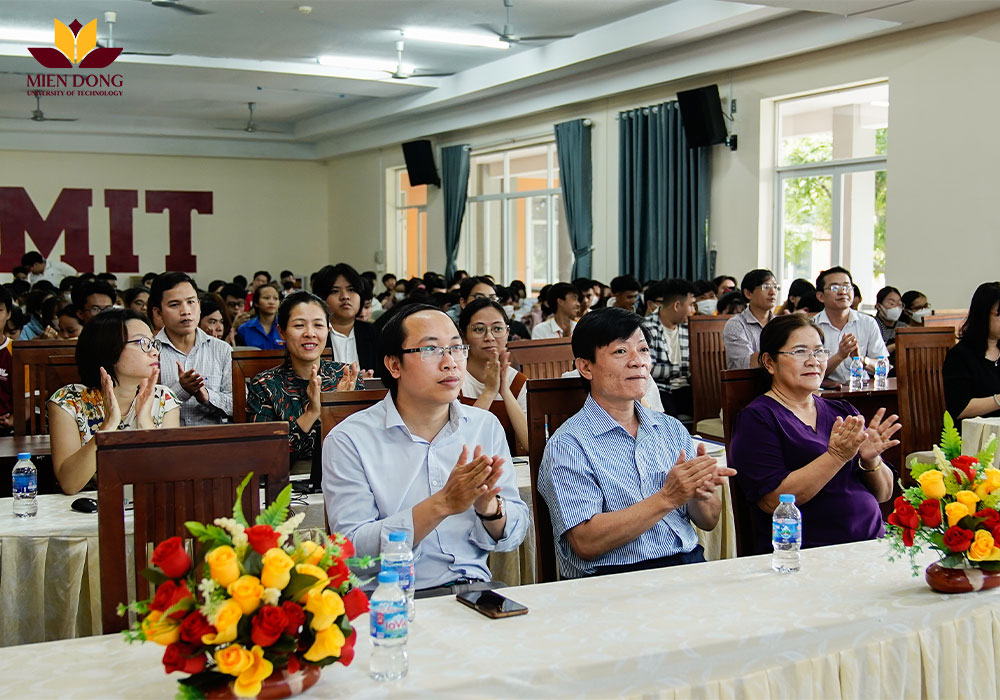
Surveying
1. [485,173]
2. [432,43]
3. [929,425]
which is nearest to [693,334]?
[929,425]

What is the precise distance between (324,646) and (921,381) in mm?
3773

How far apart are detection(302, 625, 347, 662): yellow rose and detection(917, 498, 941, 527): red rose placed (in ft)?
3.94

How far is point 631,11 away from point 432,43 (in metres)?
2.27

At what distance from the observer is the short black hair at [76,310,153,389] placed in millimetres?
3223

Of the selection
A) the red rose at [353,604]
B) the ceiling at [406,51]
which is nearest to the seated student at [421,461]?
the red rose at [353,604]

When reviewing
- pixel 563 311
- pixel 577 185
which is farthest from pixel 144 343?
pixel 577 185

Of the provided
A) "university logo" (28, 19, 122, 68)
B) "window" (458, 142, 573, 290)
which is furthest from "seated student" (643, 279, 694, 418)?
"university logo" (28, 19, 122, 68)

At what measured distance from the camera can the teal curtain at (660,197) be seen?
32.8ft

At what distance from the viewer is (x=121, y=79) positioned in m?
12.3

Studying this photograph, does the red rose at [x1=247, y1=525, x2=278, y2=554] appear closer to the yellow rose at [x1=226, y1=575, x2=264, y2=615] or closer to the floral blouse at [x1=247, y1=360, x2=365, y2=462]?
Result: the yellow rose at [x1=226, y1=575, x2=264, y2=615]

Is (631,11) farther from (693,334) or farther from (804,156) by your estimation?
(693,334)

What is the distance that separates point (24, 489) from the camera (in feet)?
9.56

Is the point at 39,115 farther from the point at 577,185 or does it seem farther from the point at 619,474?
the point at 619,474

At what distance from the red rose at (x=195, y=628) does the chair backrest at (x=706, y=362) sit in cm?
422
